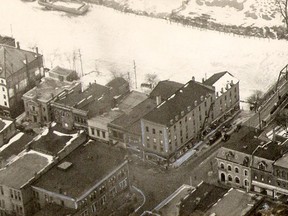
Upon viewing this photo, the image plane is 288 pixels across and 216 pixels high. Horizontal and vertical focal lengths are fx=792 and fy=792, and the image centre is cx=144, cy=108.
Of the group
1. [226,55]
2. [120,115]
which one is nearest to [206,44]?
[226,55]

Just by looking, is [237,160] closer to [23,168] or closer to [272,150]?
[272,150]

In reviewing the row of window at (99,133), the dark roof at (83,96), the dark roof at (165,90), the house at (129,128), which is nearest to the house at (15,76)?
the dark roof at (83,96)

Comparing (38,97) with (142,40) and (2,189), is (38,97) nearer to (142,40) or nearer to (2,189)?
(2,189)

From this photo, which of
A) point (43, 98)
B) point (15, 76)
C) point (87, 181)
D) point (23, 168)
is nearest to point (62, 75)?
point (43, 98)

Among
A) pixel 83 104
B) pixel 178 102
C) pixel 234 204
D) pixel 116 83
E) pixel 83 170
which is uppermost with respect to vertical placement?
pixel 178 102

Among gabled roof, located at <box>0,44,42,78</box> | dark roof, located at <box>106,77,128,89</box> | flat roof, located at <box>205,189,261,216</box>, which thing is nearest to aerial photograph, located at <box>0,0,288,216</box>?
flat roof, located at <box>205,189,261,216</box>

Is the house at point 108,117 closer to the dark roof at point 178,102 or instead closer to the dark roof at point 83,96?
the dark roof at point 83,96
